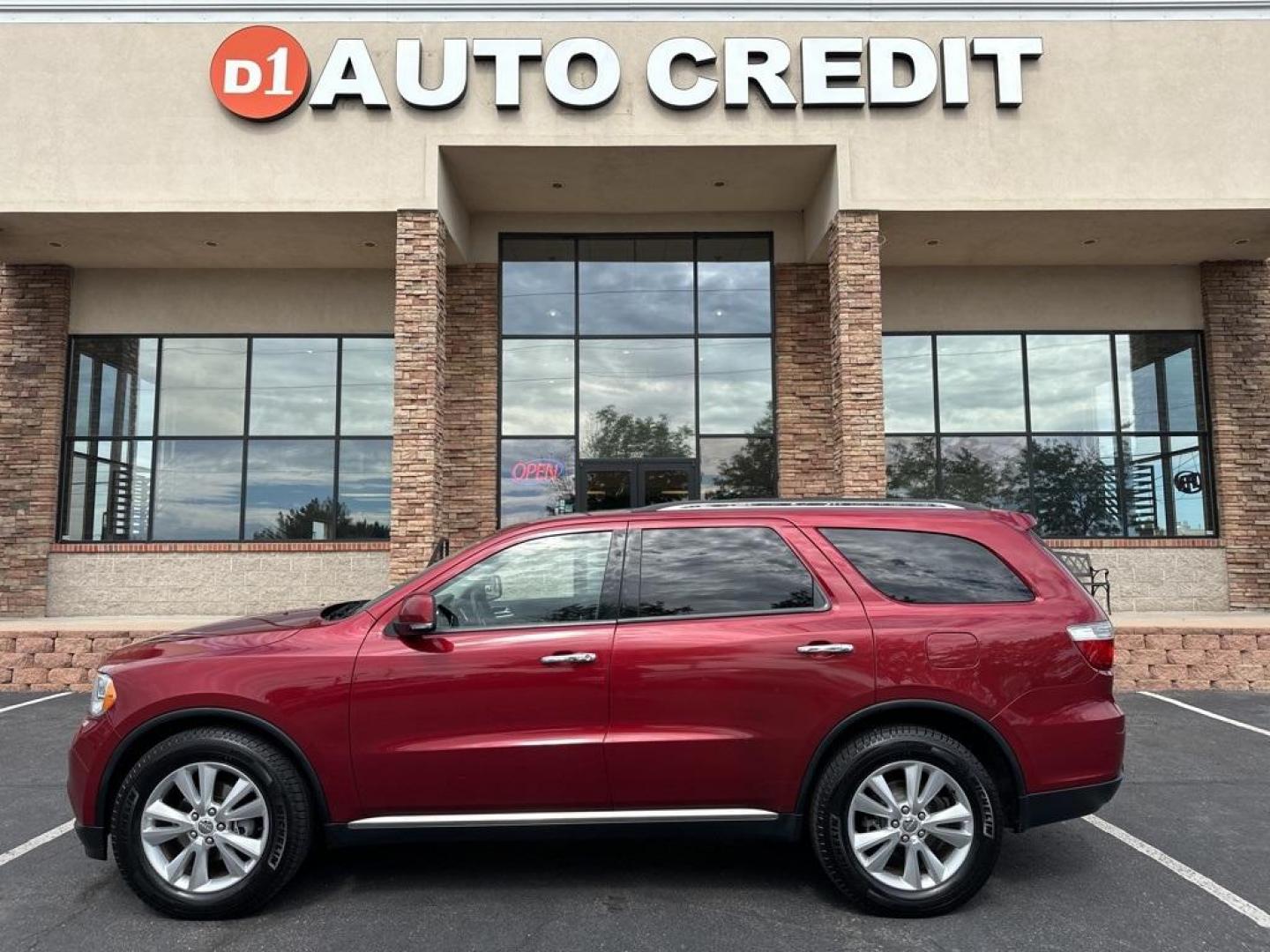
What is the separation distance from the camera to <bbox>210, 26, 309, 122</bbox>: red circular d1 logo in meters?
10.8

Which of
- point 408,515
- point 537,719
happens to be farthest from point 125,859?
point 408,515

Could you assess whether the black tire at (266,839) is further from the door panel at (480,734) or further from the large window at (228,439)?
the large window at (228,439)

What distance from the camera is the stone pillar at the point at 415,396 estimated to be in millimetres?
10695

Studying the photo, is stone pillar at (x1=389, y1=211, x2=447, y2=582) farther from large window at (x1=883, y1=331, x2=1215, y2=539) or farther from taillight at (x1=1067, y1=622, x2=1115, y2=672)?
taillight at (x1=1067, y1=622, x2=1115, y2=672)

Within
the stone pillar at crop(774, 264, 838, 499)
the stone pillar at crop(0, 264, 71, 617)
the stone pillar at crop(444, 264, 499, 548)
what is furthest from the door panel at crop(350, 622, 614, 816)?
the stone pillar at crop(0, 264, 71, 617)

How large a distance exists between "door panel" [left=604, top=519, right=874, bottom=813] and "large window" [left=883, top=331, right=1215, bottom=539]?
34.6 ft

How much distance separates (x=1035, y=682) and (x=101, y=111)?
13.2 m

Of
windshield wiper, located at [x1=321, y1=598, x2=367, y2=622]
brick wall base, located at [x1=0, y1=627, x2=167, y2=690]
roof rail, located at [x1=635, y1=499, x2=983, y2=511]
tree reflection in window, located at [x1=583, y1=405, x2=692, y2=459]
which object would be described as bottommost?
brick wall base, located at [x1=0, y1=627, x2=167, y2=690]

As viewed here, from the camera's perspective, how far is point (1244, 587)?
12766 mm

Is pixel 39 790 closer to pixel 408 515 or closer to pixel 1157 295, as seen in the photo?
pixel 408 515

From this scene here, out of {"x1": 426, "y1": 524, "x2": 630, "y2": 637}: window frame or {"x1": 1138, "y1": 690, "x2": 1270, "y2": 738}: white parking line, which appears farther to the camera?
{"x1": 1138, "y1": 690, "x2": 1270, "y2": 738}: white parking line

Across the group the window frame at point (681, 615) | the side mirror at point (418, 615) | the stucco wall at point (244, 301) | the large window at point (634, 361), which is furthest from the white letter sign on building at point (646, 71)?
the side mirror at point (418, 615)

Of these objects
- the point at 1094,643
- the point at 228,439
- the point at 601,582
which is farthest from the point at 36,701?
the point at 1094,643

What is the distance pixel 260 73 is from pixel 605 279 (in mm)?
5694
